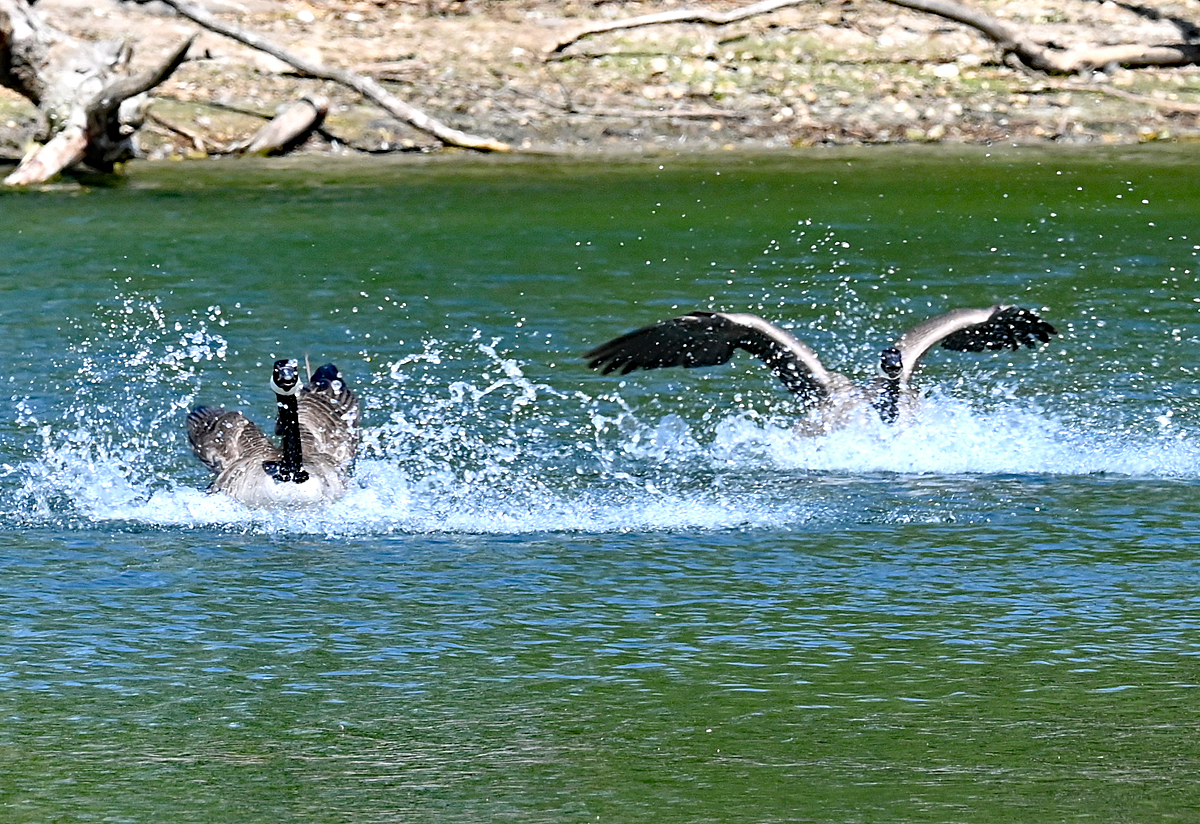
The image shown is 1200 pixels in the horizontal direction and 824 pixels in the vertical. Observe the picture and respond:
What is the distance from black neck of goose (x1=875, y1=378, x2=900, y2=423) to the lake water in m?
0.11

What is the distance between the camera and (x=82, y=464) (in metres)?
10.6

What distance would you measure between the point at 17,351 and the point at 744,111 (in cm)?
1183

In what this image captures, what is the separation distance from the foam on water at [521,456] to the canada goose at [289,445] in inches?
3.9

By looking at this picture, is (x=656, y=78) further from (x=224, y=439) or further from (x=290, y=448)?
(x=290, y=448)

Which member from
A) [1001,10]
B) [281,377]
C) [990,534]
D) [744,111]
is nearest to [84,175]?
[744,111]

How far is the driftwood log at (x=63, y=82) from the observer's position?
830 inches

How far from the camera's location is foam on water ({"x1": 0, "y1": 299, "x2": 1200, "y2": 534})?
32.3ft

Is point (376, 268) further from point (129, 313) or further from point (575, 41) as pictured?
point (575, 41)

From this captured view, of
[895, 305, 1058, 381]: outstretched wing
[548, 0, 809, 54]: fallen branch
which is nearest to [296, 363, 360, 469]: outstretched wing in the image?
[895, 305, 1058, 381]: outstretched wing

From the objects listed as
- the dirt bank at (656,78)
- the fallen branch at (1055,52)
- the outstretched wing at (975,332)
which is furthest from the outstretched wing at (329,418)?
the fallen branch at (1055,52)

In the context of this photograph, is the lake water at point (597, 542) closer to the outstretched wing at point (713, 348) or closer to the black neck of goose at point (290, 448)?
the black neck of goose at point (290, 448)

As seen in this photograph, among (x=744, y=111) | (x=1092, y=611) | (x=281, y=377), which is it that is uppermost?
Answer: (x=744, y=111)

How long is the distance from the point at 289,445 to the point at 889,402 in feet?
11.1

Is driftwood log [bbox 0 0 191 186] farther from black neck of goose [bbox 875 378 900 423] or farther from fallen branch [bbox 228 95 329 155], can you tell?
black neck of goose [bbox 875 378 900 423]
